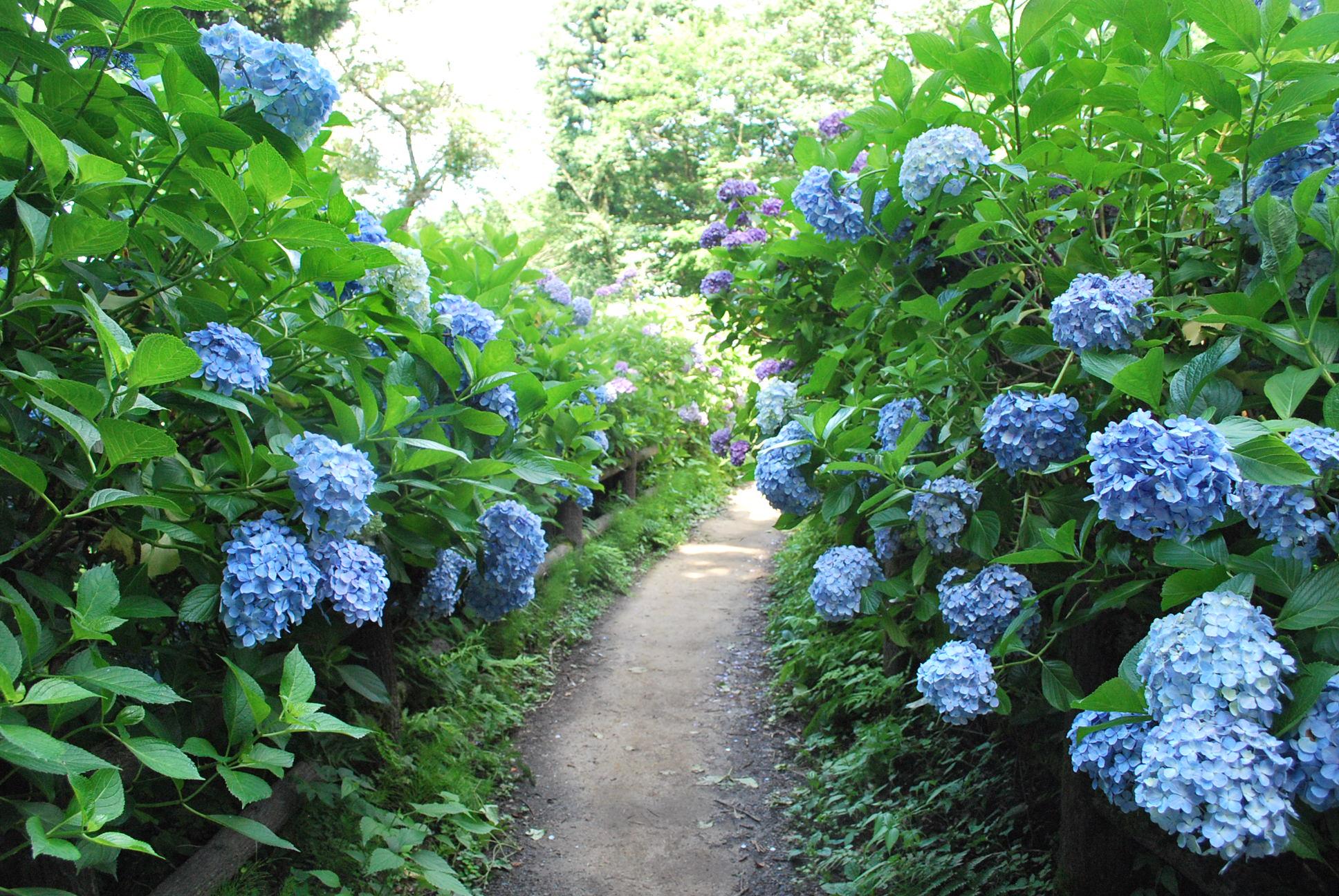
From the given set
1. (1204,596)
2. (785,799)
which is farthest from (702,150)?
(1204,596)

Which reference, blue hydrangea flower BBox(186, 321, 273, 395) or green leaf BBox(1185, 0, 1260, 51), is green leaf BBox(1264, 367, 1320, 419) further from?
blue hydrangea flower BBox(186, 321, 273, 395)

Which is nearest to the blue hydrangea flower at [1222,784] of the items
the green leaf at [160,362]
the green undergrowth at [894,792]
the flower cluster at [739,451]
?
the green undergrowth at [894,792]

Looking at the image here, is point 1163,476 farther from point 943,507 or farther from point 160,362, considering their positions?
point 160,362

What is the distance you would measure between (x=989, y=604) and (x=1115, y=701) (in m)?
0.59

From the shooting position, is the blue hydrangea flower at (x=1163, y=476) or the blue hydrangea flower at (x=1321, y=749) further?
the blue hydrangea flower at (x=1163, y=476)

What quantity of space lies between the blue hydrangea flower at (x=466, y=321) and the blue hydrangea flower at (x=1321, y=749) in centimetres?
188

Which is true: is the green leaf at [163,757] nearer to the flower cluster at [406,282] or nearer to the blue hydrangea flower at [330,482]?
the blue hydrangea flower at [330,482]

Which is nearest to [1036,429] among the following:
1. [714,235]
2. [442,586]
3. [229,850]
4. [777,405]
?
[777,405]

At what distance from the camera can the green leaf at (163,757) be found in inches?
49.1

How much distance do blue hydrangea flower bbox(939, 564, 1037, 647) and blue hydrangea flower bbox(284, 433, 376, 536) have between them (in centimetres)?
120

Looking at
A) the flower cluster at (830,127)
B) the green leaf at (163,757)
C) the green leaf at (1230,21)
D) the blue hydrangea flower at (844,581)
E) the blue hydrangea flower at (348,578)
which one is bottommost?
the blue hydrangea flower at (844,581)

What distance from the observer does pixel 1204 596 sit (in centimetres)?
114

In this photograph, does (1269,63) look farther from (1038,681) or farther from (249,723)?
(249,723)

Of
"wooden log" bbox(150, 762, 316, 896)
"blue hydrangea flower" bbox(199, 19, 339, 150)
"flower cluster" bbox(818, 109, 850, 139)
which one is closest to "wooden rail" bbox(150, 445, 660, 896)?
"wooden log" bbox(150, 762, 316, 896)
